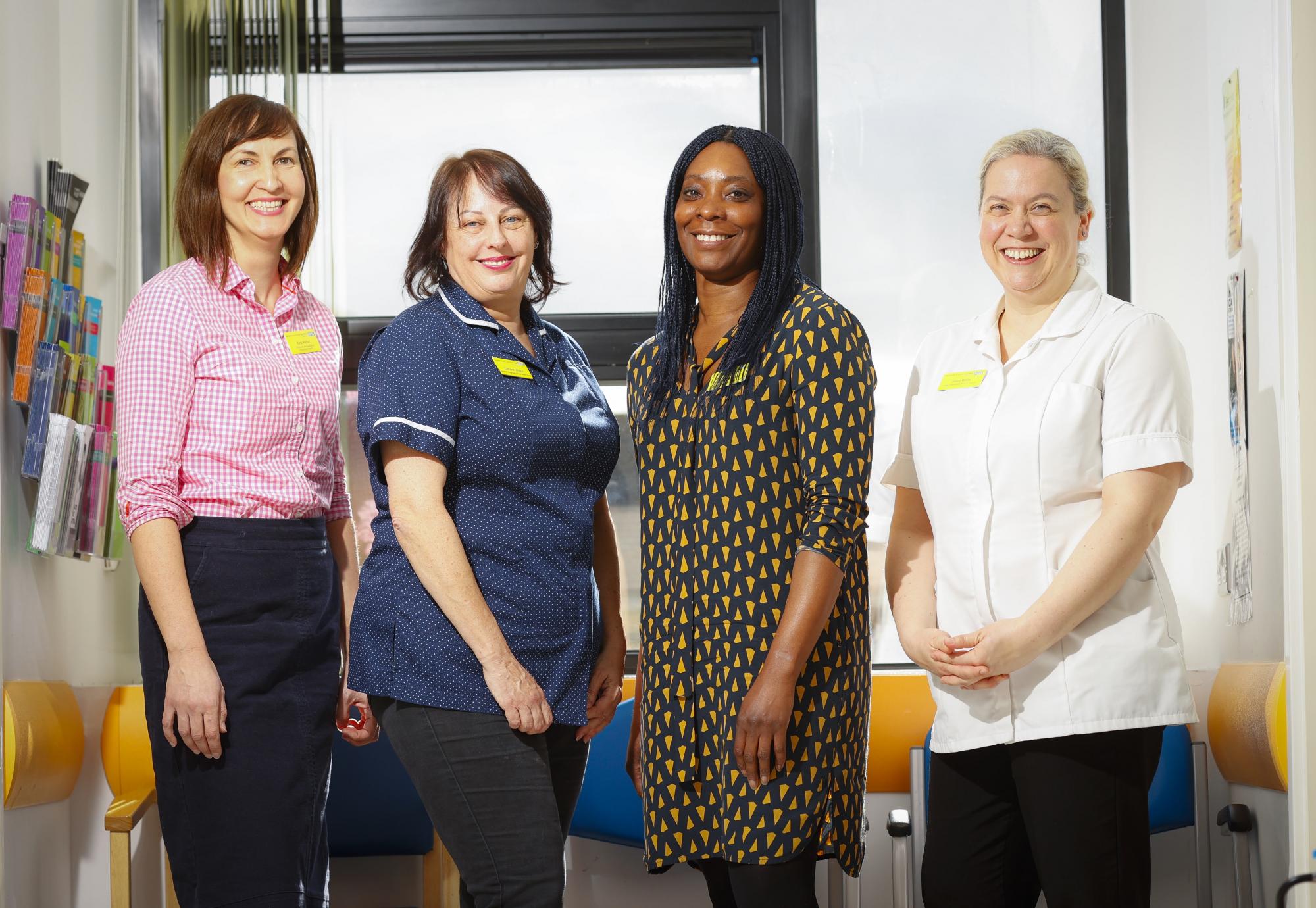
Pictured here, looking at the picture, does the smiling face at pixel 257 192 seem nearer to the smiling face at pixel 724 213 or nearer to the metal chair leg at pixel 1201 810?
the smiling face at pixel 724 213

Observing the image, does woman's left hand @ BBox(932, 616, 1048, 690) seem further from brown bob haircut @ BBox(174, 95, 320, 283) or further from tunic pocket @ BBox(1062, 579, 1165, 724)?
brown bob haircut @ BBox(174, 95, 320, 283)

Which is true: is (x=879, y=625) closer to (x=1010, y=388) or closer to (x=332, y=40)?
(x=1010, y=388)

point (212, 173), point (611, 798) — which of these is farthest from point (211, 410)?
point (611, 798)

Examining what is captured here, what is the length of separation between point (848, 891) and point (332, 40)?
112 inches

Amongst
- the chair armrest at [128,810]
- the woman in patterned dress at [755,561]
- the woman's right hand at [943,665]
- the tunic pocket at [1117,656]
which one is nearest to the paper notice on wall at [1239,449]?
the tunic pocket at [1117,656]

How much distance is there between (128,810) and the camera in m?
2.62

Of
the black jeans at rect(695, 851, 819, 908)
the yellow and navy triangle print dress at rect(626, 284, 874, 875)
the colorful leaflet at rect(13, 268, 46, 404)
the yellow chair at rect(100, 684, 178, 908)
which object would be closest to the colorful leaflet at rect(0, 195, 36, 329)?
the colorful leaflet at rect(13, 268, 46, 404)

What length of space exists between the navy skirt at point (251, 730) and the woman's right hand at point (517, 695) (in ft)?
1.34

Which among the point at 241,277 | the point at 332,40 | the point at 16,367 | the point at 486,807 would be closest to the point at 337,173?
the point at 332,40

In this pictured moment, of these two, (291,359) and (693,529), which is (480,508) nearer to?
(693,529)

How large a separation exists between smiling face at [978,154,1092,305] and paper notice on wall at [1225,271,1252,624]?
2.63 ft

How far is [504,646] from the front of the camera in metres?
1.76

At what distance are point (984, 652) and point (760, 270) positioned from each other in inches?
27.9

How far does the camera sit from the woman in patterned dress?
163cm
